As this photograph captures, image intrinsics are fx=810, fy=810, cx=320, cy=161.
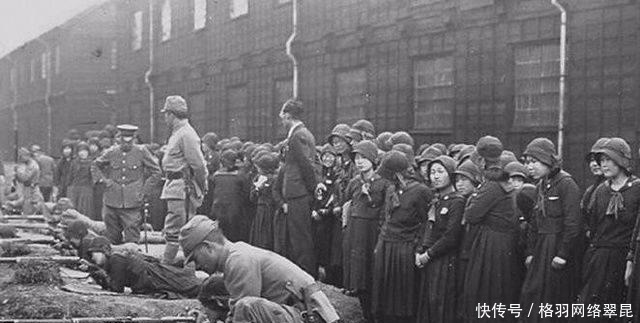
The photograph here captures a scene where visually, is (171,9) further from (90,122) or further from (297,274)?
(297,274)

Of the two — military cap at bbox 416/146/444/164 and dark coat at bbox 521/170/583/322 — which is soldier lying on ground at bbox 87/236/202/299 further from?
dark coat at bbox 521/170/583/322

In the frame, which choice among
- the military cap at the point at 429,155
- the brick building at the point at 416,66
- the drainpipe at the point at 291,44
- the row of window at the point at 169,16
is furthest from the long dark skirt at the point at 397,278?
the row of window at the point at 169,16

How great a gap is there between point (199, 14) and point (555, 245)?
17.9 metres

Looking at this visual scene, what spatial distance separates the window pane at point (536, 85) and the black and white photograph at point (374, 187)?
0.03 metres

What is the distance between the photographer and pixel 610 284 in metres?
6.31

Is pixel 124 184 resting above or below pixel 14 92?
below

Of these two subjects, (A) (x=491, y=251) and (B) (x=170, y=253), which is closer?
(A) (x=491, y=251)

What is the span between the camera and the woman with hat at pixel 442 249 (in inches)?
282

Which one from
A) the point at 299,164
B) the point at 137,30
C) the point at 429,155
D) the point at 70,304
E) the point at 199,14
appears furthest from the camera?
the point at 137,30

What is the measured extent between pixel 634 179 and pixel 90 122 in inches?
1023

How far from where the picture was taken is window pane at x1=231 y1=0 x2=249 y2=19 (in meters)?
20.5

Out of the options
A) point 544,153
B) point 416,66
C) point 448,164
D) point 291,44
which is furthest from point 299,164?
point 291,44

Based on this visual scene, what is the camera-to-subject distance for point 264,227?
10.4m

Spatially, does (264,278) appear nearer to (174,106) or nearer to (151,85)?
(174,106)
